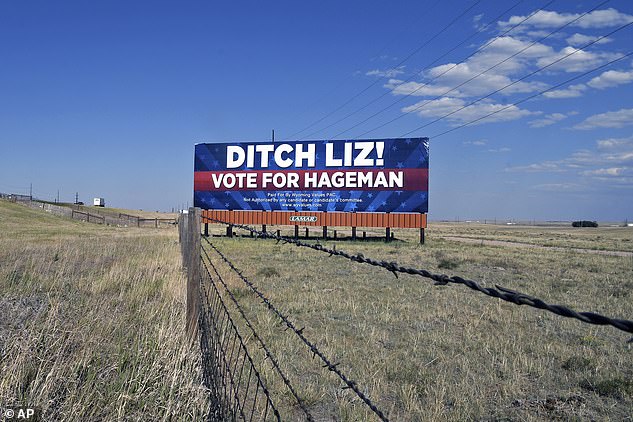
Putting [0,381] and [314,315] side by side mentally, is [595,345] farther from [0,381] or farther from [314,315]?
[0,381]

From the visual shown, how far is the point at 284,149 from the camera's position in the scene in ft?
115

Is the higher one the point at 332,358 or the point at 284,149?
the point at 284,149

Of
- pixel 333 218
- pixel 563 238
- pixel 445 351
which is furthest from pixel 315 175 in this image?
pixel 563 238

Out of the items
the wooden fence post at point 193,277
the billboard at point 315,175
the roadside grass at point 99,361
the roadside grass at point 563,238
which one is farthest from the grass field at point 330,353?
the roadside grass at point 563,238

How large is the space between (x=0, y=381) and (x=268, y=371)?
8.68 feet

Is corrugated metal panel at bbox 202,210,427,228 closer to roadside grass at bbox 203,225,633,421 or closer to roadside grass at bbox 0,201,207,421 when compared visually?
roadside grass at bbox 203,225,633,421

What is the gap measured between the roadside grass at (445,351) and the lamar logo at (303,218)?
20.0 metres

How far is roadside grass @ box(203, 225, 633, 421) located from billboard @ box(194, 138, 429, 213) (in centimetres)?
1903

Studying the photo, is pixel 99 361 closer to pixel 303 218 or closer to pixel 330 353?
pixel 330 353

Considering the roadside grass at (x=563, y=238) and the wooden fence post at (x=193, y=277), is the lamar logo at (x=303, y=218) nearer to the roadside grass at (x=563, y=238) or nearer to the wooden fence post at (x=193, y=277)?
the roadside grass at (x=563, y=238)

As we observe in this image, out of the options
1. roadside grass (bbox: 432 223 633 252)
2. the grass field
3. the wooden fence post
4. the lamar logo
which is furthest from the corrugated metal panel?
the wooden fence post

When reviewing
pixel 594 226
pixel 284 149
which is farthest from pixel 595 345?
pixel 594 226

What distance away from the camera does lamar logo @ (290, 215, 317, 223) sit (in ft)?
113

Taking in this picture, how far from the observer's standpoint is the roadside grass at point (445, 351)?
17.5ft
